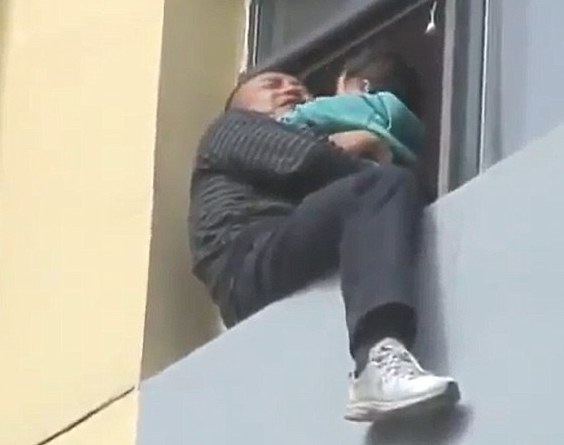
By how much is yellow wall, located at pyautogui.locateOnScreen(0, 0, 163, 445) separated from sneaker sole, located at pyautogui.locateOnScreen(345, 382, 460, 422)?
70 centimetres

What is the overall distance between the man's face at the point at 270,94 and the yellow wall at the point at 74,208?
19 cm

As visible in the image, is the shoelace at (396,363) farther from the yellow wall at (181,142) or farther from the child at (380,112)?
the yellow wall at (181,142)

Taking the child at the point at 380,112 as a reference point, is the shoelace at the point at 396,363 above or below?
below

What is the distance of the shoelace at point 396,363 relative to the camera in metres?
2.23

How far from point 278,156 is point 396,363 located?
54 cm

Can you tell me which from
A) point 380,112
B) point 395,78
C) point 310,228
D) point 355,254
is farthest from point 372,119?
point 355,254

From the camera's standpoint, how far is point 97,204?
3.10m

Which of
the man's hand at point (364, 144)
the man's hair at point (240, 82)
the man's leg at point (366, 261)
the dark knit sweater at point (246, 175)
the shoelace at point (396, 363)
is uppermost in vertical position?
the man's hair at point (240, 82)

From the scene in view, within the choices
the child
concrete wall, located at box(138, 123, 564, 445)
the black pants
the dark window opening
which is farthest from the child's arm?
concrete wall, located at box(138, 123, 564, 445)

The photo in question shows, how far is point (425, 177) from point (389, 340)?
59cm

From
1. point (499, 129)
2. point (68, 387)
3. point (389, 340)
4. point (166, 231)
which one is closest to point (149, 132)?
point (166, 231)

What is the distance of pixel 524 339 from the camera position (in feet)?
7.25

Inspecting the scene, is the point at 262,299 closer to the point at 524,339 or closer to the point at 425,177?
the point at 425,177

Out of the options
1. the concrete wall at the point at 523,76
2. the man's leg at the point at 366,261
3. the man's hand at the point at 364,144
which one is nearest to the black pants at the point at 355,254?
the man's leg at the point at 366,261
